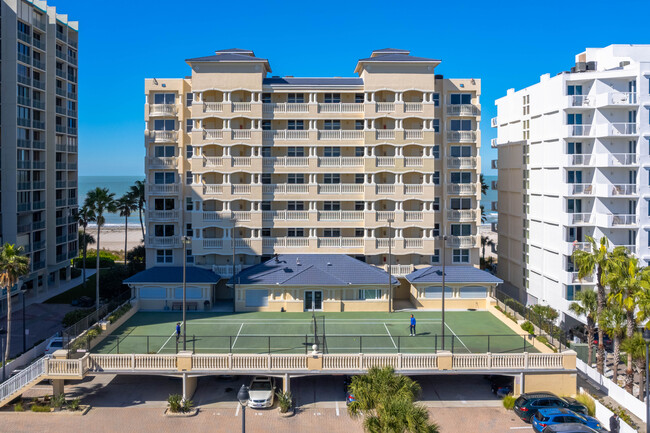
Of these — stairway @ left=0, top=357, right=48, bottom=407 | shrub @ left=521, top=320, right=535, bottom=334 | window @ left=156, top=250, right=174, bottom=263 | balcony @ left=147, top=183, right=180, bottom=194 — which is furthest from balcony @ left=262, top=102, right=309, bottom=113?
stairway @ left=0, top=357, right=48, bottom=407

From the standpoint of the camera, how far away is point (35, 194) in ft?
203

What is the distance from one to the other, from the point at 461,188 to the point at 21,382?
133ft

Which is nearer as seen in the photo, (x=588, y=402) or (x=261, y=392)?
(x=588, y=402)

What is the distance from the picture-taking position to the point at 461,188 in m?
56.8

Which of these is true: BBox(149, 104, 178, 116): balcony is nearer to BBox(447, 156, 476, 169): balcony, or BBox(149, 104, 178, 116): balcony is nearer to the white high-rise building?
BBox(447, 156, 476, 169): balcony

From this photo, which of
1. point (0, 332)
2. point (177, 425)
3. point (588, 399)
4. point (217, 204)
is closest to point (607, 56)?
point (588, 399)

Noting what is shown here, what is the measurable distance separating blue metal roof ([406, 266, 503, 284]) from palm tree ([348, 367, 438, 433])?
2579 centimetres

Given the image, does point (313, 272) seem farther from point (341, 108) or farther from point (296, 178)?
point (341, 108)

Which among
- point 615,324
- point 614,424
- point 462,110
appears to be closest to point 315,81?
point 462,110

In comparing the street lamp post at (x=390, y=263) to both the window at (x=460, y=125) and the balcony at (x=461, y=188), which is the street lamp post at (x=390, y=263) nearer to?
the balcony at (x=461, y=188)

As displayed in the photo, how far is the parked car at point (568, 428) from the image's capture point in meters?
28.5

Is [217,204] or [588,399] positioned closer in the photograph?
[588,399]

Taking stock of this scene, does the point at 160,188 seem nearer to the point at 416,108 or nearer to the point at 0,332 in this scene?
the point at 0,332

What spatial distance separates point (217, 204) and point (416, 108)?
21018 mm
